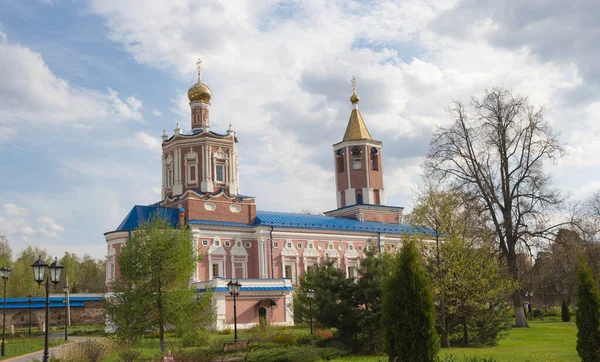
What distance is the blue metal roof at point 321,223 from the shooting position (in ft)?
141

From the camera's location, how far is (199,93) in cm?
4375

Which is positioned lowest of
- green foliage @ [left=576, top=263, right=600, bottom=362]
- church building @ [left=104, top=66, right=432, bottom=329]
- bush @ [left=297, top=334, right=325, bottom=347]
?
bush @ [left=297, top=334, right=325, bottom=347]

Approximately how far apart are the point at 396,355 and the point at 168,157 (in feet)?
109

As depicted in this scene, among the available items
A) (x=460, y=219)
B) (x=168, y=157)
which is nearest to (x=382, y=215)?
(x=168, y=157)

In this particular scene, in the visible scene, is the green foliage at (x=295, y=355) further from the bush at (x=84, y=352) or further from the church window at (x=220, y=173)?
the church window at (x=220, y=173)

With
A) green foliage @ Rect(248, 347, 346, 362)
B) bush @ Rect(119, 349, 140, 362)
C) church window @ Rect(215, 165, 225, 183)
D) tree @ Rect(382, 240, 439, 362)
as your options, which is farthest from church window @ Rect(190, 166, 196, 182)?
tree @ Rect(382, 240, 439, 362)

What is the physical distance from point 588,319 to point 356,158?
37721mm

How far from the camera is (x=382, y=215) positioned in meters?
49.5

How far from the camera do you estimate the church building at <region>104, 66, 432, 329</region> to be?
117ft

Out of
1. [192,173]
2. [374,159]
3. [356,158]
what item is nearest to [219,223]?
[192,173]

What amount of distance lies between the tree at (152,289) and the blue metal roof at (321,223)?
2093cm

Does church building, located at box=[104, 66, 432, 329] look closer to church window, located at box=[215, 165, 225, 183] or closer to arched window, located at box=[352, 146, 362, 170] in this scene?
church window, located at box=[215, 165, 225, 183]

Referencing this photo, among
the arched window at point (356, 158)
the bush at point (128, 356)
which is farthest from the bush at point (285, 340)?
the arched window at point (356, 158)

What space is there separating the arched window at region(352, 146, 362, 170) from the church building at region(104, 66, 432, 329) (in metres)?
3.55
